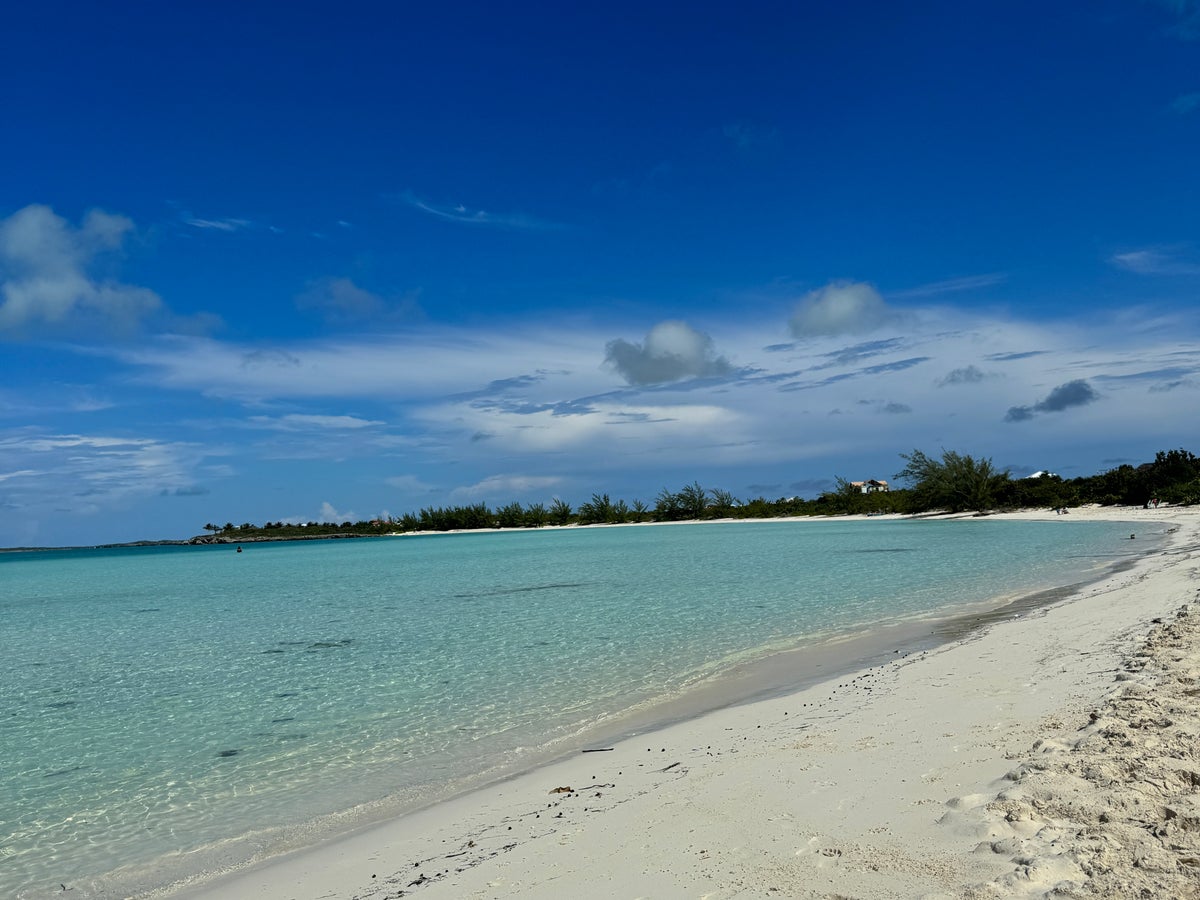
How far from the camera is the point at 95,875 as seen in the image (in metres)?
5.42

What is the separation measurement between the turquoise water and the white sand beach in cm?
131

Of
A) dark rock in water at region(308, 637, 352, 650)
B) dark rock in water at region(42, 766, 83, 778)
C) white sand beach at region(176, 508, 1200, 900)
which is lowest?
dark rock in water at region(42, 766, 83, 778)

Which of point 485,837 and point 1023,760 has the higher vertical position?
point 1023,760

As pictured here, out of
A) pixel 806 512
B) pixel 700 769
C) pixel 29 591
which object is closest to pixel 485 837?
pixel 700 769

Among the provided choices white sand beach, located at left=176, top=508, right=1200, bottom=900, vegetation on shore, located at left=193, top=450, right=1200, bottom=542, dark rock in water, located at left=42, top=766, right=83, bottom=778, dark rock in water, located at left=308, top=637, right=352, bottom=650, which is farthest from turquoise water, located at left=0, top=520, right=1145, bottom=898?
vegetation on shore, located at left=193, top=450, right=1200, bottom=542

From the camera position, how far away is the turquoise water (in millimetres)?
6406

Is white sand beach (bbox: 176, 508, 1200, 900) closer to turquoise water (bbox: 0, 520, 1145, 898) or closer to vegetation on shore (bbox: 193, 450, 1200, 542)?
turquoise water (bbox: 0, 520, 1145, 898)

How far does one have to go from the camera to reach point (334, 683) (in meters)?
11.3

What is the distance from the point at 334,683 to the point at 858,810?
890 centimetres

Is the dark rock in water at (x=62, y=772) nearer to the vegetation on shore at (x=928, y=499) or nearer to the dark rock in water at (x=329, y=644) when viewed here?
the dark rock in water at (x=329, y=644)

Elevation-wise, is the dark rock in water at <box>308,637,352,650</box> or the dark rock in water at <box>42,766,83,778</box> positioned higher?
the dark rock in water at <box>308,637,352,650</box>

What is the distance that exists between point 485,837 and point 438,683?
20.0 feet

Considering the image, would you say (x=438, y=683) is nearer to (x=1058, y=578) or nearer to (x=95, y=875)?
(x=95, y=875)

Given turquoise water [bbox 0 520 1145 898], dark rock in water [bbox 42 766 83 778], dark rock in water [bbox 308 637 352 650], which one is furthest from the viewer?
dark rock in water [bbox 308 637 352 650]
